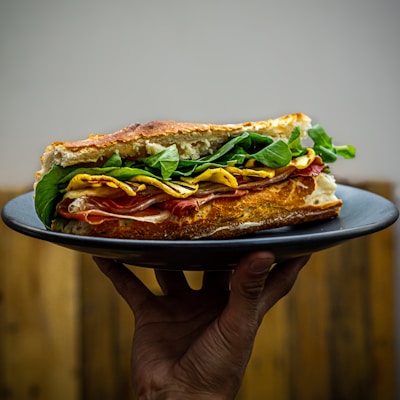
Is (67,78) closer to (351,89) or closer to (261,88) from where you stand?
(261,88)

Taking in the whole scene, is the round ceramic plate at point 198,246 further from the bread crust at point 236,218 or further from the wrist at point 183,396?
the wrist at point 183,396

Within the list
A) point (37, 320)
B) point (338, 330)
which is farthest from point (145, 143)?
point (338, 330)

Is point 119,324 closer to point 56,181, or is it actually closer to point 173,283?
point 173,283

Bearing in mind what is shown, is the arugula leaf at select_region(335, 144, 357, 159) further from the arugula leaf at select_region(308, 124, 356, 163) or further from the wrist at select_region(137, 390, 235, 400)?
the wrist at select_region(137, 390, 235, 400)

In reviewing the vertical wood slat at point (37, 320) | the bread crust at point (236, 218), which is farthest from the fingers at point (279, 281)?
the vertical wood slat at point (37, 320)

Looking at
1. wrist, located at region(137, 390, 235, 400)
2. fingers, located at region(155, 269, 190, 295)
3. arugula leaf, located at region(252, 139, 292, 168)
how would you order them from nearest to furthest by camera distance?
wrist, located at region(137, 390, 235, 400) → arugula leaf, located at region(252, 139, 292, 168) → fingers, located at region(155, 269, 190, 295)

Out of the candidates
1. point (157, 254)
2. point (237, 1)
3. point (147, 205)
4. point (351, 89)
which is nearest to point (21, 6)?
point (237, 1)

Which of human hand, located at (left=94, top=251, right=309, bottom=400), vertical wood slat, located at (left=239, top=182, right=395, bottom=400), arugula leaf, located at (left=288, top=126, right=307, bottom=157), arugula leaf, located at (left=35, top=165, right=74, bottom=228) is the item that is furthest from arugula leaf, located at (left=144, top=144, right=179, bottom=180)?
vertical wood slat, located at (left=239, top=182, right=395, bottom=400)

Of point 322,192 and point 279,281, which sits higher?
point 322,192
